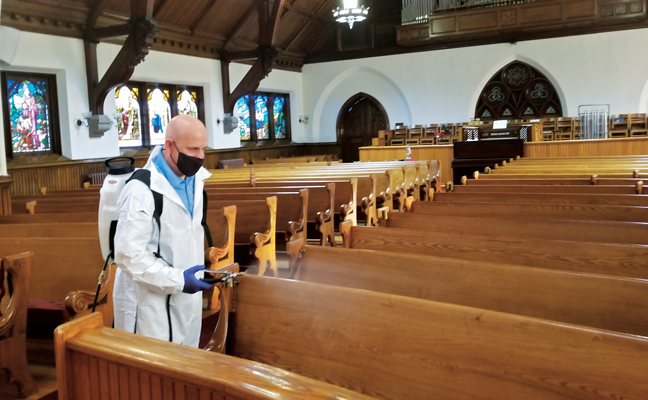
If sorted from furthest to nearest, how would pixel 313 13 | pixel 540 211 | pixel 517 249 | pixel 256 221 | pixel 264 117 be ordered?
pixel 264 117, pixel 313 13, pixel 256 221, pixel 540 211, pixel 517 249

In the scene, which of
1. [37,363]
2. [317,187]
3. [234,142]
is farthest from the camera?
[234,142]

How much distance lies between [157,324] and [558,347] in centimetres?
130

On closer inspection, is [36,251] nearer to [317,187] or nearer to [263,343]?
[263,343]

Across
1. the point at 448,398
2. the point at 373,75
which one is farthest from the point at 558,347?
the point at 373,75

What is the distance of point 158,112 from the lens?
1192cm

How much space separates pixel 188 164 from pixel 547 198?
2.86 metres

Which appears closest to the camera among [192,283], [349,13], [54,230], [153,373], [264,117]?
[153,373]

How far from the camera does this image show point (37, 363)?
3221 millimetres

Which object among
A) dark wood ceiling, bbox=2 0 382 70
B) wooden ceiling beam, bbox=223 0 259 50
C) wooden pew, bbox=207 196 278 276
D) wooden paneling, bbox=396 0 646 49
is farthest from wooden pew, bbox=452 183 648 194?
wooden paneling, bbox=396 0 646 49

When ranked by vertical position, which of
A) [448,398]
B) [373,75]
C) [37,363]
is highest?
[373,75]

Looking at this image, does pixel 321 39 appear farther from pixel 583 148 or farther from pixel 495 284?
pixel 495 284

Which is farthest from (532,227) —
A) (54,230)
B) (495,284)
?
(54,230)

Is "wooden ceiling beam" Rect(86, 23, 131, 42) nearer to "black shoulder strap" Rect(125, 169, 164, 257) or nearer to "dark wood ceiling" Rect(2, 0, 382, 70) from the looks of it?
"dark wood ceiling" Rect(2, 0, 382, 70)

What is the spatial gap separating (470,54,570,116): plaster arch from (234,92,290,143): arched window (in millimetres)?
5153
